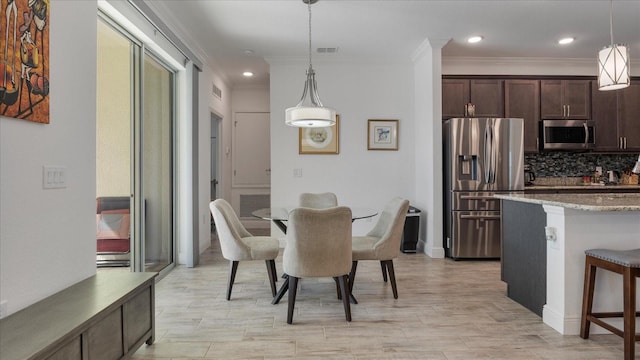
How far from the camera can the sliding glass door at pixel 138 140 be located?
279 cm

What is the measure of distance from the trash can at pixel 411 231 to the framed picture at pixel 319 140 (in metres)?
1.39

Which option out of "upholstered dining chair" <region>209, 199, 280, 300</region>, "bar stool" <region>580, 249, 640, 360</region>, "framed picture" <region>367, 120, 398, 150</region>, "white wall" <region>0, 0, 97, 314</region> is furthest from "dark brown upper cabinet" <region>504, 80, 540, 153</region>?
"white wall" <region>0, 0, 97, 314</region>

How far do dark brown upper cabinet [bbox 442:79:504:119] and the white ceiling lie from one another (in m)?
0.42

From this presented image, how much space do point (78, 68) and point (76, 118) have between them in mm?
292

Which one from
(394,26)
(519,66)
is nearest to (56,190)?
(394,26)

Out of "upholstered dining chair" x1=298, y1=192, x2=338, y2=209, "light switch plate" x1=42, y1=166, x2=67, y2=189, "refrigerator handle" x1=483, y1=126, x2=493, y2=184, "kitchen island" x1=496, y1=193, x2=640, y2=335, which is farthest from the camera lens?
"refrigerator handle" x1=483, y1=126, x2=493, y2=184

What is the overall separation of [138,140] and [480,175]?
149 inches

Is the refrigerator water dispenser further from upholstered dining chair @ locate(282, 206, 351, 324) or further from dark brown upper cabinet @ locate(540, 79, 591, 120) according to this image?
upholstered dining chair @ locate(282, 206, 351, 324)

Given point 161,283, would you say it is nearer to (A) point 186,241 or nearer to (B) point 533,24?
(A) point 186,241

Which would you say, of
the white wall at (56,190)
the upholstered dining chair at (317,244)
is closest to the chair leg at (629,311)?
the upholstered dining chair at (317,244)

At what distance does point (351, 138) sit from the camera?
202 inches

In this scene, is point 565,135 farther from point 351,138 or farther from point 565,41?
point 351,138

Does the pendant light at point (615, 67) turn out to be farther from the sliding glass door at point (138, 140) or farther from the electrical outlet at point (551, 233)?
the sliding glass door at point (138, 140)

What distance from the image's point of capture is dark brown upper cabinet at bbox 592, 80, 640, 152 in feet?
16.2
